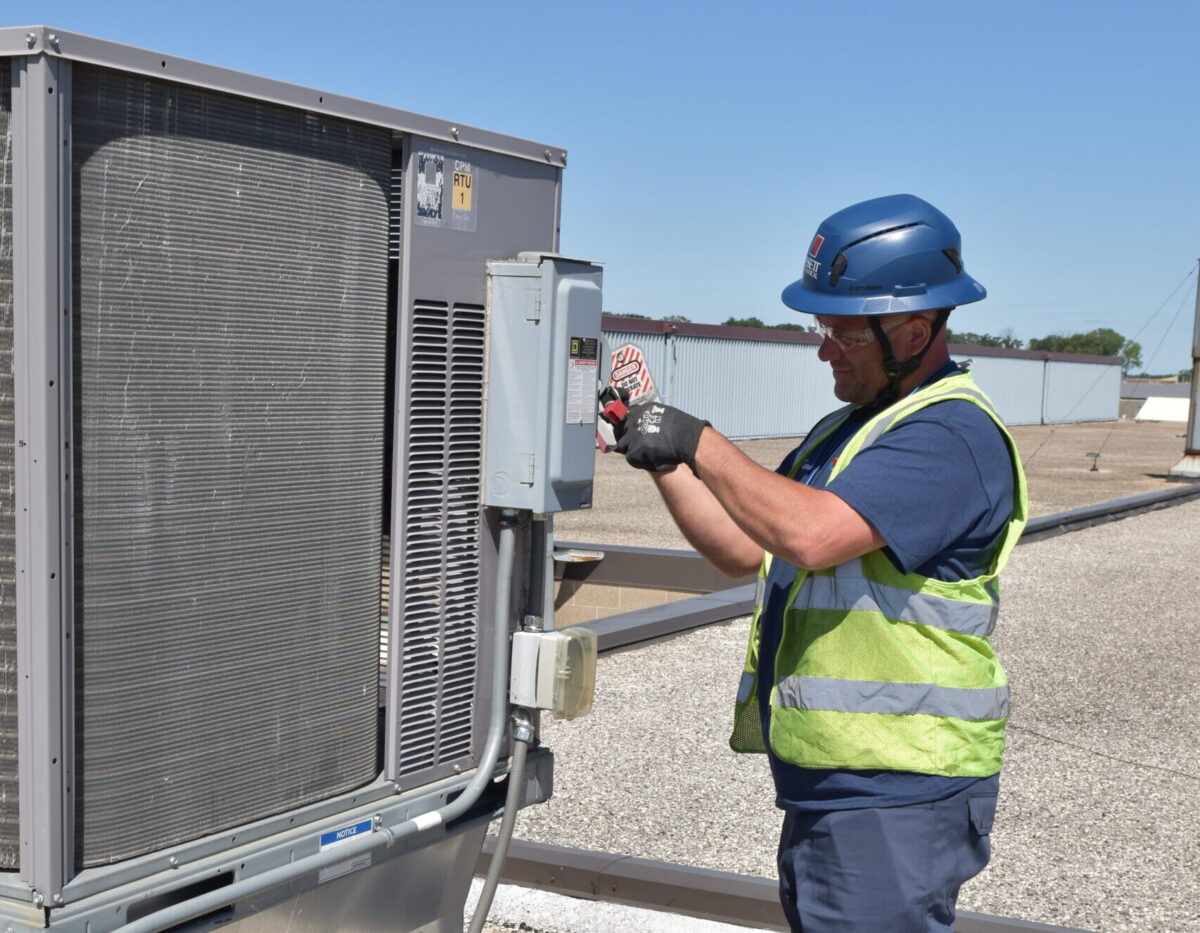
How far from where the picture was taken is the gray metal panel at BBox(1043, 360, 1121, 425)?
55250mm

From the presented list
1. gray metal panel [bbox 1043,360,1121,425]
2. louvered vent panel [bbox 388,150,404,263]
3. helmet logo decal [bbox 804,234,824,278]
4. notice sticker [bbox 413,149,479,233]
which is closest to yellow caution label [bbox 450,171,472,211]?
notice sticker [bbox 413,149,479,233]

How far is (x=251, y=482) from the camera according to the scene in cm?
255

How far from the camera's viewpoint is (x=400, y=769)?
2.98 m

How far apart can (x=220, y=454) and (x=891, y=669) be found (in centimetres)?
139

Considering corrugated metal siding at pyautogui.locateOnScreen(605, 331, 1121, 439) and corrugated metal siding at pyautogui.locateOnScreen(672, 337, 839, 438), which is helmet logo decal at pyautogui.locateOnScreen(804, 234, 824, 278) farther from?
corrugated metal siding at pyautogui.locateOnScreen(672, 337, 839, 438)

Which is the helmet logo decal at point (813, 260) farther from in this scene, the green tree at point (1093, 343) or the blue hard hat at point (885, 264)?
the green tree at point (1093, 343)

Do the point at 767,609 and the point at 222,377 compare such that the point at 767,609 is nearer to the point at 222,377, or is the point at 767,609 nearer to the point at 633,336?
the point at 222,377

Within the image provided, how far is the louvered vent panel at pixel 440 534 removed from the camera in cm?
288

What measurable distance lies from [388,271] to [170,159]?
61 cm

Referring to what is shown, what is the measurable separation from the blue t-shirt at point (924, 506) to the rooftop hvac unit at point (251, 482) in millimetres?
631

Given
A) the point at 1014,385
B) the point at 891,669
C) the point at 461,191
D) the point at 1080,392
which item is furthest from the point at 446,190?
the point at 1080,392

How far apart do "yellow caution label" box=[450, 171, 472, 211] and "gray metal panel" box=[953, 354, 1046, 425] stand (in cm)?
4555

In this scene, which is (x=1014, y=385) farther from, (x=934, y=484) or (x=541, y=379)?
(x=541, y=379)

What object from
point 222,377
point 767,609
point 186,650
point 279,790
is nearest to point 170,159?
point 222,377
